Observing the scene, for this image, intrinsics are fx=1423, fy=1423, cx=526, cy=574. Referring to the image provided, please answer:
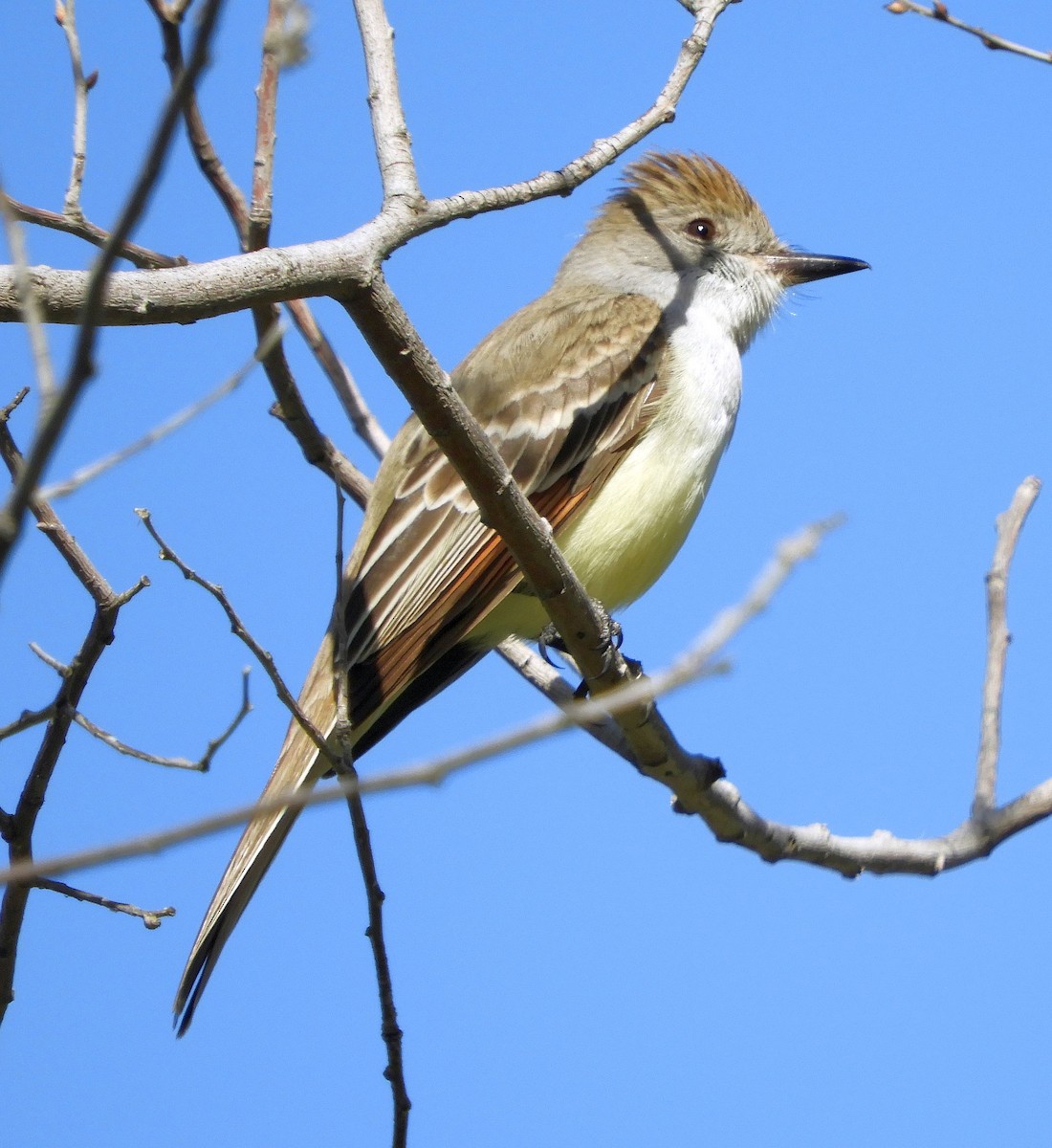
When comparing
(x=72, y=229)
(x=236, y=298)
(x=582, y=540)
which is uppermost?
(x=72, y=229)

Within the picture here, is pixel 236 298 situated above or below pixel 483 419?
below

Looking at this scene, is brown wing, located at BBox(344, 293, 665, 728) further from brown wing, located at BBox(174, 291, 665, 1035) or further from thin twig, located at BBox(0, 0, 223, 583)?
thin twig, located at BBox(0, 0, 223, 583)

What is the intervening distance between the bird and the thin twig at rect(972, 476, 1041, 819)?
45.4 inches

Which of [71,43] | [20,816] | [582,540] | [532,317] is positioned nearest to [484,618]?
[582,540]

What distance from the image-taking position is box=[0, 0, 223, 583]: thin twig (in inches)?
46.8

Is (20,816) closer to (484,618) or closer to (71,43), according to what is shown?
(484,618)

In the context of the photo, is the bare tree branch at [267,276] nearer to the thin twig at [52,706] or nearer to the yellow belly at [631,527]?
the thin twig at [52,706]

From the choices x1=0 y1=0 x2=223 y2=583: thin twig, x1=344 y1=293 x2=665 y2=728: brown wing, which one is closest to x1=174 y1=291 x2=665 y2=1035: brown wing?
x1=344 y1=293 x2=665 y2=728: brown wing

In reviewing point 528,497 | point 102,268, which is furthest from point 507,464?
point 102,268

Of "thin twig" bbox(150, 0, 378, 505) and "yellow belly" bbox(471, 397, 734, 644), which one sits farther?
"yellow belly" bbox(471, 397, 734, 644)

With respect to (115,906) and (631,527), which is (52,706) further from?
(631,527)

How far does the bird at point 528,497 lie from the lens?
15.6 feet

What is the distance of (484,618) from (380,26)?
2.01 meters

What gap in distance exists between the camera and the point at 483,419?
5.34 metres
